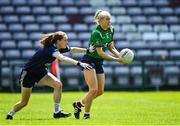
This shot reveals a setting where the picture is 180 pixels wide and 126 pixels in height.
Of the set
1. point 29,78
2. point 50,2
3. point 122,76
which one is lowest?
point 122,76

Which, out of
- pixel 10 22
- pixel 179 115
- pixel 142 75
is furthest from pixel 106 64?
pixel 179 115

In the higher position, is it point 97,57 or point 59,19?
point 59,19

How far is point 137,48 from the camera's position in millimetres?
31703

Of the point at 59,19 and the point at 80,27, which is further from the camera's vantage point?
the point at 59,19

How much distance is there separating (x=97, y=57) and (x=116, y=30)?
61.2 ft

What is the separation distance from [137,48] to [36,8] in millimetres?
5816

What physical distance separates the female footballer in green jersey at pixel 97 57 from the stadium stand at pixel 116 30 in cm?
1465

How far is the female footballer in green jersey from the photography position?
46.4 feet

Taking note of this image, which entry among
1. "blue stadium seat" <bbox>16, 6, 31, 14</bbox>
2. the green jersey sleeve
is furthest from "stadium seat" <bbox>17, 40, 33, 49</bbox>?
the green jersey sleeve

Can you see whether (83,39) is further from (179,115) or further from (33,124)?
(33,124)

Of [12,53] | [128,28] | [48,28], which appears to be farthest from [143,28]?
[12,53]

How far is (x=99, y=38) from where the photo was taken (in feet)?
46.4

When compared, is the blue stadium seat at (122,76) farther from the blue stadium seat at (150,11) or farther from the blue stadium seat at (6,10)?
the blue stadium seat at (6,10)

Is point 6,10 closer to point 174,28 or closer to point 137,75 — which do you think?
point 137,75
